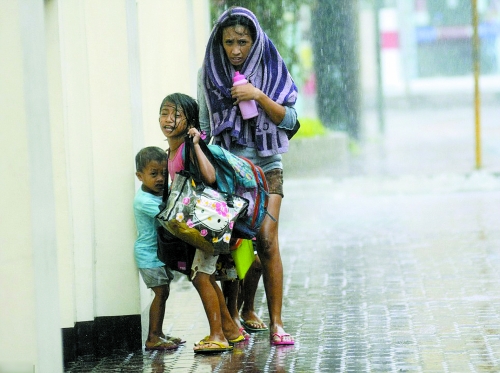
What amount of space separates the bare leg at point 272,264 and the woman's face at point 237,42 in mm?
884

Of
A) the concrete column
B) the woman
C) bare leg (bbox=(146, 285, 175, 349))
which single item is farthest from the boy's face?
the concrete column

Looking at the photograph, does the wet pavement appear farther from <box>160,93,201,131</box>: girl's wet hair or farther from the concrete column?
the concrete column

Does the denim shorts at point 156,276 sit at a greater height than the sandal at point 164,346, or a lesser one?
greater

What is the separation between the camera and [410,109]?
113ft

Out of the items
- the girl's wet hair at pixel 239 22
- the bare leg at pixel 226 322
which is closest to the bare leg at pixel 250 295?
the bare leg at pixel 226 322

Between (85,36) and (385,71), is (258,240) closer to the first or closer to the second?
(85,36)

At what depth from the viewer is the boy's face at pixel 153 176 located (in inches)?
267

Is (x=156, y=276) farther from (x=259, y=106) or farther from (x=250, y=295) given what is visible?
(x=259, y=106)

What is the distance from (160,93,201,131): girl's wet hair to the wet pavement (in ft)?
4.60

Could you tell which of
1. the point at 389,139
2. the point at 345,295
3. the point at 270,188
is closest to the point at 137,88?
the point at 270,188

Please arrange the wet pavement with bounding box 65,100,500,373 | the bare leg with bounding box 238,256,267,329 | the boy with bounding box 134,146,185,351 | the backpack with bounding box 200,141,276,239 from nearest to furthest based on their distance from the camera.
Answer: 1. the wet pavement with bounding box 65,100,500,373
2. the backpack with bounding box 200,141,276,239
3. the boy with bounding box 134,146,185,351
4. the bare leg with bounding box 238,256,267,329

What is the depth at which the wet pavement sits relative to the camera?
6.32 m

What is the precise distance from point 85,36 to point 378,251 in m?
4.42

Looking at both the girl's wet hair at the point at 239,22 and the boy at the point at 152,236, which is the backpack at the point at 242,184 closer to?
the boy at the point at 152,236
